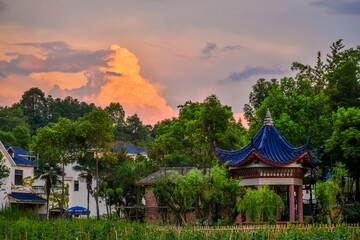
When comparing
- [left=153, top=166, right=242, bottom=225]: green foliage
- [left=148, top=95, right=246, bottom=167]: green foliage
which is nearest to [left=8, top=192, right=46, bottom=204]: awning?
[left=148, top=95, right=246, bottom=167]: green foliage

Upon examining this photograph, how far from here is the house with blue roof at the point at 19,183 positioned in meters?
56.3

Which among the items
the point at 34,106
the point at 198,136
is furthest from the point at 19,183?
the point at 34,106

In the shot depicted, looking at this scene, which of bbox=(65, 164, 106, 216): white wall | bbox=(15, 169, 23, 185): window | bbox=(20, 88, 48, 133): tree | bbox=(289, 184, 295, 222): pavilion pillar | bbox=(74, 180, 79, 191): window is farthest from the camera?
bbox=(20, 88, 48, 133): tree

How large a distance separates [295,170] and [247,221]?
12.4ft

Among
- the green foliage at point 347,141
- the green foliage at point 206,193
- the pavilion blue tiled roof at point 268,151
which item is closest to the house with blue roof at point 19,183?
the green foliage at point 206,193

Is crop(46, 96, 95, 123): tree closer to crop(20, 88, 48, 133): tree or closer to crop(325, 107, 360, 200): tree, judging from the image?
crop(20, 88, 48, 133): tree

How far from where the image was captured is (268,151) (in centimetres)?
3528

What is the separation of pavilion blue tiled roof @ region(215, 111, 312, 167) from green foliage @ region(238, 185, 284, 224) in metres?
1.98

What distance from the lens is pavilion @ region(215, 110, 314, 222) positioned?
113 feet

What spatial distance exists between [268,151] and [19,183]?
3083 centimetres

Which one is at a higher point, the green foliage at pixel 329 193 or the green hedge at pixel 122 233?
the green foliage at pixel 329 193

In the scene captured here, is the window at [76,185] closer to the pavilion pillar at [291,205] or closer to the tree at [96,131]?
the tree at [96,131]

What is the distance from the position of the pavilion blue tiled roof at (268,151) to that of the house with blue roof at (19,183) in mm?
24909

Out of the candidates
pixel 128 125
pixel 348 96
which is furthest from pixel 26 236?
pixel 128 125
